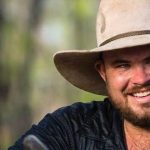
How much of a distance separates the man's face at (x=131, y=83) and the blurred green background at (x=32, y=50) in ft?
35.0

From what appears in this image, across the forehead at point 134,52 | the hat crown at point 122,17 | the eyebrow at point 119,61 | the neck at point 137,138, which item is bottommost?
the neck at point 137,138

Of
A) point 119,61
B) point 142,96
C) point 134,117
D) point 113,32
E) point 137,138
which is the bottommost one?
point 137,138

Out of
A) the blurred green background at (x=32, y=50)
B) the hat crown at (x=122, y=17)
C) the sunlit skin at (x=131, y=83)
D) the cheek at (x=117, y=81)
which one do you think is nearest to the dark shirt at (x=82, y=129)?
the sunlit skin at (x=131, y=83)

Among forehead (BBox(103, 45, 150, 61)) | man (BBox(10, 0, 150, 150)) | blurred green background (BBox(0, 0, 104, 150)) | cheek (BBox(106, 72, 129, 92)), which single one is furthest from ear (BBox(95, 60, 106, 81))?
blurred green background (BBox(0, 0, 104, 150))

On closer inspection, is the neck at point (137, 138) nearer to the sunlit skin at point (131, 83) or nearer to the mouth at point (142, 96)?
the sunlit skin at point (131, 83)

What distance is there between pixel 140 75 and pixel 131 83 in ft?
0.34

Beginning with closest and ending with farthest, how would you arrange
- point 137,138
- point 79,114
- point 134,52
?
point 134,52 → point 137,138 → point 79,114

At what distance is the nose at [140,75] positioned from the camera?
5160mm

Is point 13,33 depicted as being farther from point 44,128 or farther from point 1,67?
point 44,128

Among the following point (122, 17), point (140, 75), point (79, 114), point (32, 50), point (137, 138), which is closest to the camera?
point (140, 75)

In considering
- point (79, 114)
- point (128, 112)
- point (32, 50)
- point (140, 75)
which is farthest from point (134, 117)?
point (32, 50)

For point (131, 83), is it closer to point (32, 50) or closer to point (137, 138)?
point (137, 138)

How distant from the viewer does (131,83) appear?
5.24 metres

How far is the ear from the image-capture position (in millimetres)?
5564
